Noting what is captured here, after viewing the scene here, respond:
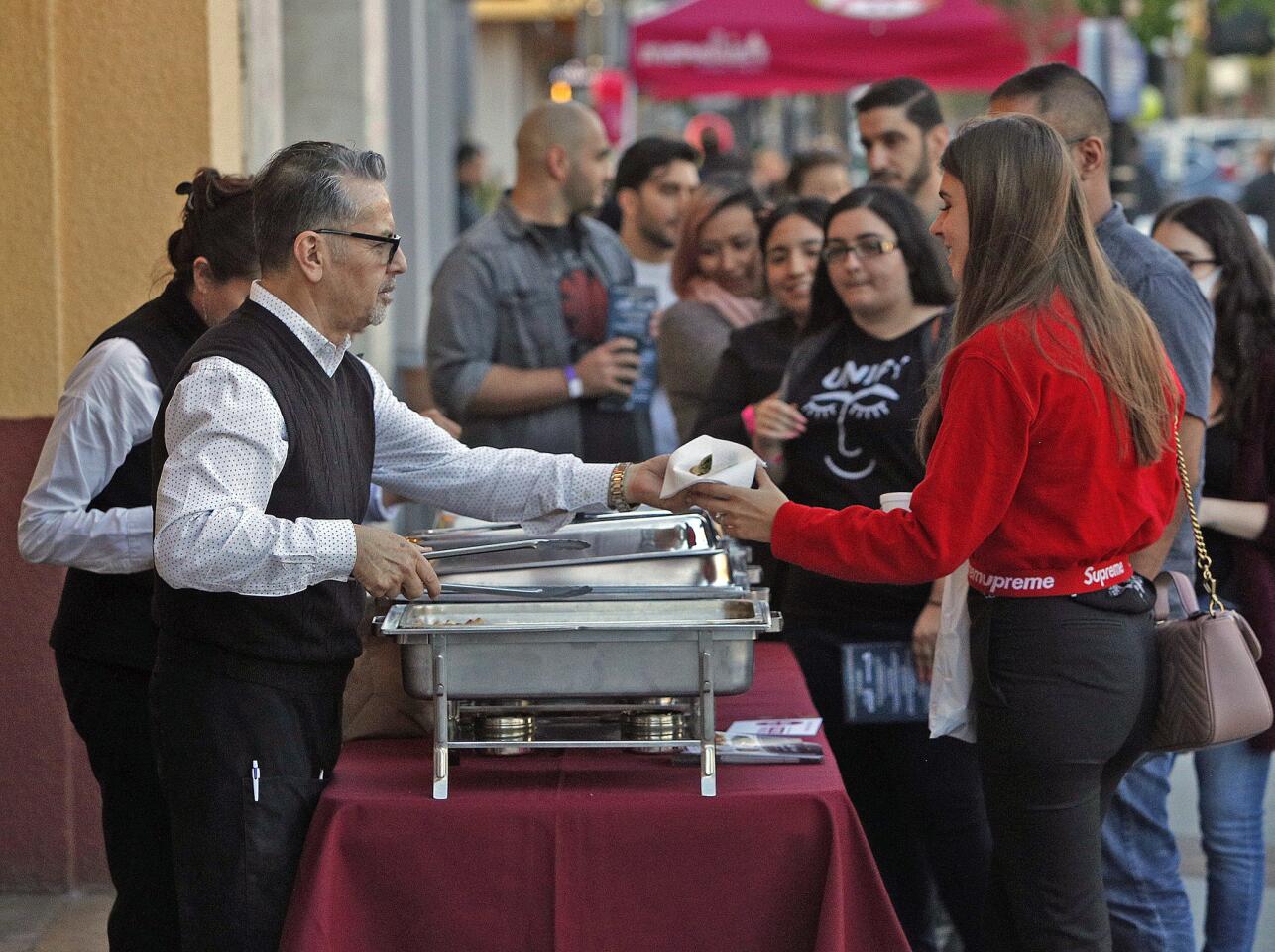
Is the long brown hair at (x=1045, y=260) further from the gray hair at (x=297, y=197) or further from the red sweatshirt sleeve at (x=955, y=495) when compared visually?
the gray hair at (x=297, y=197)

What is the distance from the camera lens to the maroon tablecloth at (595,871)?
2418mm

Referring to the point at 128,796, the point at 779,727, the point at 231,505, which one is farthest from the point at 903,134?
the point at 231,505

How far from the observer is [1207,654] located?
258 centimetres

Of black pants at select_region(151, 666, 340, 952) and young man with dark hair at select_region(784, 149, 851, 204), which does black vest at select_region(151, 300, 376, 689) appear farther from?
young man with dark hair at select_region(784, 149, 851, 204)

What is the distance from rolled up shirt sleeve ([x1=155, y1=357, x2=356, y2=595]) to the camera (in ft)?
7.29

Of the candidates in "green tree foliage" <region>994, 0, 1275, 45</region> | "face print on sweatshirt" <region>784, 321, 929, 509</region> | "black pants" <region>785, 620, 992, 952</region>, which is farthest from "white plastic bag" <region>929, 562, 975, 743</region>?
"green tree foliage" <region>994, 0, 1275, 45</region>

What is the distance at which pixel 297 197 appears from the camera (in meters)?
2.41

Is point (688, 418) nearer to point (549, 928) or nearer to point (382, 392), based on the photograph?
point (382, 392)

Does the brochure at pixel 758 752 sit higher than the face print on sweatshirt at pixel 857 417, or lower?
lower

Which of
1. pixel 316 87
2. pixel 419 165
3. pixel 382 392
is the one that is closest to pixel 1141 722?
pixel 382 392

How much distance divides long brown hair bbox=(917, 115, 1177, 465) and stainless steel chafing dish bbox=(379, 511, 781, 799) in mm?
633

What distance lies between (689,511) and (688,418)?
6.41 feet

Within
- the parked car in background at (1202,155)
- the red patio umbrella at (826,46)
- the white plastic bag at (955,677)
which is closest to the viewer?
the white plastic bag at (955,677)

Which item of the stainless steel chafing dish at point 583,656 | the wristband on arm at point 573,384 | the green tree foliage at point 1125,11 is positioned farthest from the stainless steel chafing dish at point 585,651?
the green tree foliage at point 1125,11
